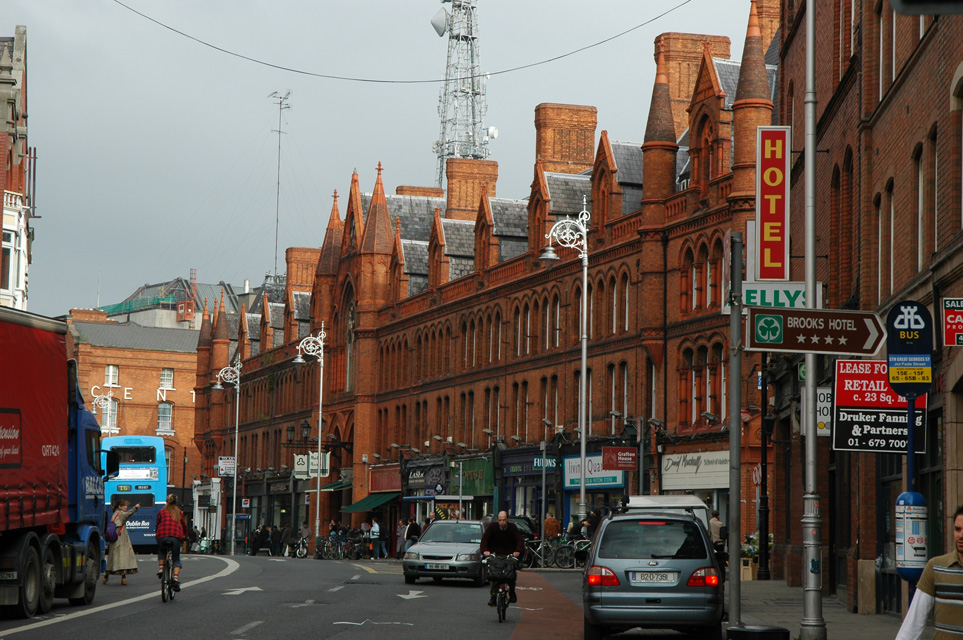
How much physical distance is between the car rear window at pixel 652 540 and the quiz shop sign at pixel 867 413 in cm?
290

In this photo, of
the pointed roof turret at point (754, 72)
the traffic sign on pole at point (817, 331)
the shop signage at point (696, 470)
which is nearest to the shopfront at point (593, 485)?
the shop signage at point (696, 470)

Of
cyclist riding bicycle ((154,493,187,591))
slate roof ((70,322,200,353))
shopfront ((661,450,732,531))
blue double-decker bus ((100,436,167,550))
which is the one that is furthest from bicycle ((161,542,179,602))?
slate roof ((70,322,200,353))

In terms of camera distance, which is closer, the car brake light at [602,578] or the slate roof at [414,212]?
the car brake light at [602,578]

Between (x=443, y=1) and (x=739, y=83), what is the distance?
44.9 meters

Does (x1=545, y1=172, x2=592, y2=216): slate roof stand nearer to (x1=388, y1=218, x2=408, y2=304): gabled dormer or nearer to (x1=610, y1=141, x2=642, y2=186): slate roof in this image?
(x1=610, y1=141, x2=642, y2=186): slate roof

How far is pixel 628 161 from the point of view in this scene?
160 feet

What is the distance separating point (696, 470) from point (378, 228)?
33.3m

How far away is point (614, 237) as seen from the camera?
4753cm

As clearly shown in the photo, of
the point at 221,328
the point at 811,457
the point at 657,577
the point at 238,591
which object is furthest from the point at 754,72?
the point at 221,328

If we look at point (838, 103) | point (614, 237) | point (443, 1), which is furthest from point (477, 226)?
point (838, 103)

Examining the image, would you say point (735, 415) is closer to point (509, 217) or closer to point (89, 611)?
point (89, 611)

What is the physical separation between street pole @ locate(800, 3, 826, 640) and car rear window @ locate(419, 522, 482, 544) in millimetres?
15299

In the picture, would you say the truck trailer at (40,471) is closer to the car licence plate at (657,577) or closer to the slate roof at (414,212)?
the car licence plate at (657,577)

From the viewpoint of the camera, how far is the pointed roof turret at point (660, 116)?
44.5 m
